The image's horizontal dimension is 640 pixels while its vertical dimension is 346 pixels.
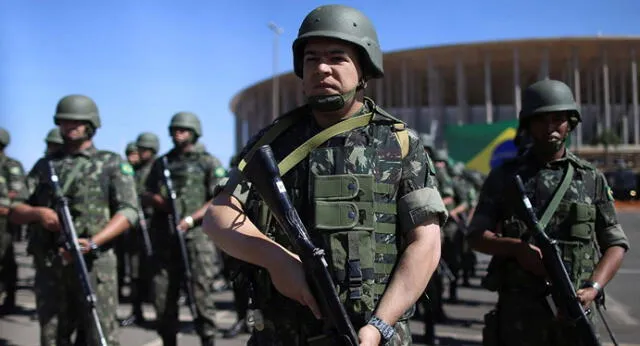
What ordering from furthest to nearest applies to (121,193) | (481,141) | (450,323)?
(481,141) → (450,323) → (121,193)

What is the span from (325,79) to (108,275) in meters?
3.03

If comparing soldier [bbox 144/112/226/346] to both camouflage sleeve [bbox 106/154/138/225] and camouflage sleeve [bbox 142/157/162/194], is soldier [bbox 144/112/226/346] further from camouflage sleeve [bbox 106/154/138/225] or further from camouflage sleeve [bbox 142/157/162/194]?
camouflage sleeve [bbox 106/154/138/225]

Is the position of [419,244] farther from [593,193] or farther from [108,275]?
[108,275]

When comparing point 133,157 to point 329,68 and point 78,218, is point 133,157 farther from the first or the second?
point 329,68

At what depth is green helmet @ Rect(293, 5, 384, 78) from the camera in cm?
215

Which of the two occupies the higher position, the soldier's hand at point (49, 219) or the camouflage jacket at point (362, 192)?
the camouflage jacket at point (362, 192)

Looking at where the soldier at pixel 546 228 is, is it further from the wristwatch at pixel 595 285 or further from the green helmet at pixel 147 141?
the green helmet at pixel 147 141

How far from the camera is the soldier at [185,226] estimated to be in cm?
584

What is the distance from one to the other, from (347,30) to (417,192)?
58cm

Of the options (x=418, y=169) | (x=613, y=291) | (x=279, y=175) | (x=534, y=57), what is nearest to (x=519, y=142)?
(x=418, y=169)

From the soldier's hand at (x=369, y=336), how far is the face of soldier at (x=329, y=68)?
75 cm

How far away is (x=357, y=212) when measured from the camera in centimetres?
206

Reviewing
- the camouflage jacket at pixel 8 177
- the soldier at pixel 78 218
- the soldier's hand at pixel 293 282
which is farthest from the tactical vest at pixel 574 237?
the camouflage jacket at pixel 8 177

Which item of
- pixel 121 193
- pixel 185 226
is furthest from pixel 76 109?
pixel 185 226
